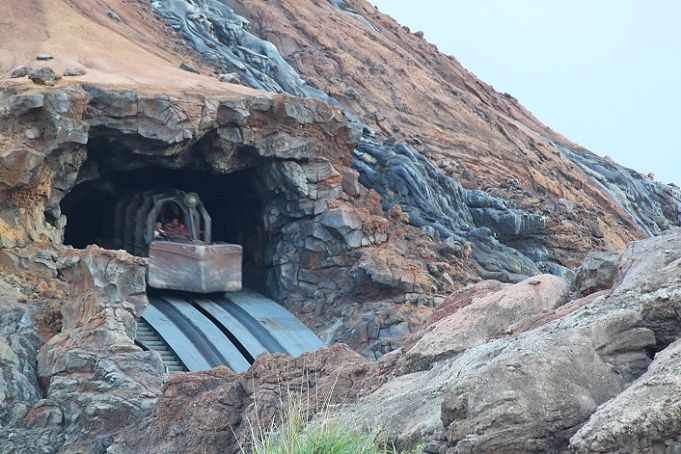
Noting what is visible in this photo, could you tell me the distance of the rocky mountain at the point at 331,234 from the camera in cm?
705

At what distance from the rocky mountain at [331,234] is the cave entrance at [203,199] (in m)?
0.07

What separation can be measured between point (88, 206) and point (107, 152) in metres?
2.39

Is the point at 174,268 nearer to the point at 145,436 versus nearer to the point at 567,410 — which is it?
the point at 145,436

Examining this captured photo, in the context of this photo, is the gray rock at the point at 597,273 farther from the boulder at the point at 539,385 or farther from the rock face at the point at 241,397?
the rock face at the point at 241,397

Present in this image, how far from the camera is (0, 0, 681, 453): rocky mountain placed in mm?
7051

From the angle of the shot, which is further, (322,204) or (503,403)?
(322,204)

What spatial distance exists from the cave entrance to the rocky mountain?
0.24 feet

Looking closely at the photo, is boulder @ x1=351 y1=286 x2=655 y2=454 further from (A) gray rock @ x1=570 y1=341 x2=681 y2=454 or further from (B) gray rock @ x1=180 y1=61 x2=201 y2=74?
(B) gray rock @ x1=180 y1=61 x2=201 y2=74

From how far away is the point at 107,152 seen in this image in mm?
21719

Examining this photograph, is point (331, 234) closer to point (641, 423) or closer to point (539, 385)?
point (539, 385)

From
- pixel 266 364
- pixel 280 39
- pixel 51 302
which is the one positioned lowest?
pixel 51 302

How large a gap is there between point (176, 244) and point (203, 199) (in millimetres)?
4265

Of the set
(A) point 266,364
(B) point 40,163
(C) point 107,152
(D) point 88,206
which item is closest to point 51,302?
(B) point 40,163

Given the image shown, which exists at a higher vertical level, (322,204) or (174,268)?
(322,204)
